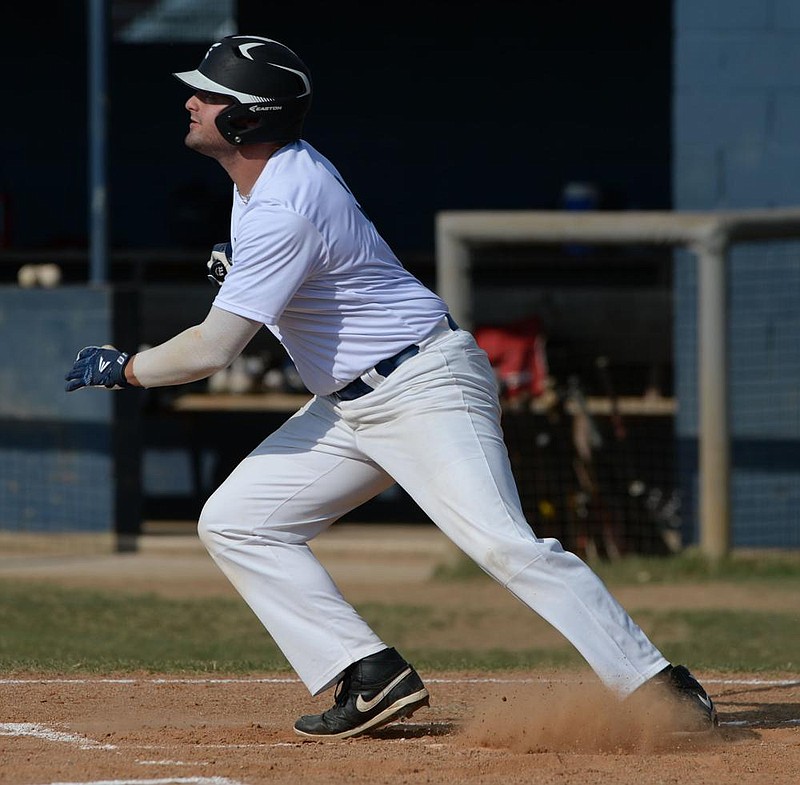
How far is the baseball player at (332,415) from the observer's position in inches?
163

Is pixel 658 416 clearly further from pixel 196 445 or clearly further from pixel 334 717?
pixel 334 717

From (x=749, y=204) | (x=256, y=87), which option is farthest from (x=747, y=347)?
(x=256, y=87)

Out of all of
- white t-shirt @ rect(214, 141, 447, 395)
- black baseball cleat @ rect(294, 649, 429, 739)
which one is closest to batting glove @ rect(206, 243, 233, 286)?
white t-shirt @ rect(214, 141, 447, 395)

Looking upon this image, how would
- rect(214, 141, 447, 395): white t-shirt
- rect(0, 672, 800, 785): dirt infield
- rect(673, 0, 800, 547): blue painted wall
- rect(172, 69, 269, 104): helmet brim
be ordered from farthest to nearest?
rect(673, 0, 800, 547): blue painted wall < rect(172, 69, 269, 104): helmet brim < rect(214, 141, 447, 395): white t-shirt < rect(0, 672, 800, 785): dirt infield

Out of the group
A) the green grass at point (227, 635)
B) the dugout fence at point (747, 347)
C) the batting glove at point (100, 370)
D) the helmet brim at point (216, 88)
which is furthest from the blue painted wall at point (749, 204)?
the batting glove at point (100, 370)

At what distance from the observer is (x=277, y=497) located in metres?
4.49

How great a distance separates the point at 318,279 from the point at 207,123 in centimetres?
56

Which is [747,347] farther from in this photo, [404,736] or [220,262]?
[220,262]

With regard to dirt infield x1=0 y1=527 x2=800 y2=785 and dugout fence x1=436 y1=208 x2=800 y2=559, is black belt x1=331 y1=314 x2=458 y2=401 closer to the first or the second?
dirt infield x1=0 y1=527 x2=800 y2=785

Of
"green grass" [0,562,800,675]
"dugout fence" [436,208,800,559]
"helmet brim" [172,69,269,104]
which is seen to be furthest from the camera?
"dugout fence" [436,208,800,559]

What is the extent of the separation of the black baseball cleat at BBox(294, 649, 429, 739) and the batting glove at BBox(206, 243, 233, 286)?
4.06ft

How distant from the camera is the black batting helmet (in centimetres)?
429

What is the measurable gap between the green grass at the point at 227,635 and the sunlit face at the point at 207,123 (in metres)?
2.46

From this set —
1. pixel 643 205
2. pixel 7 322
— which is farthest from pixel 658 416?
pixel 7 322
